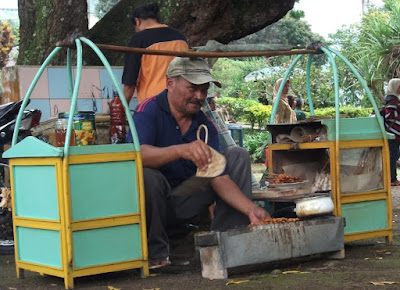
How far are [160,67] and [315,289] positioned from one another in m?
2.56

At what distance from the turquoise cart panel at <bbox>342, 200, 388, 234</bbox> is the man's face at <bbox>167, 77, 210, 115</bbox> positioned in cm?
121

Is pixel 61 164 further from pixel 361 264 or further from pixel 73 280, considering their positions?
pixel 361 264

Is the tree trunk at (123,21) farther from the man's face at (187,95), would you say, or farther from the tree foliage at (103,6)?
the tree foliage at (103,6)

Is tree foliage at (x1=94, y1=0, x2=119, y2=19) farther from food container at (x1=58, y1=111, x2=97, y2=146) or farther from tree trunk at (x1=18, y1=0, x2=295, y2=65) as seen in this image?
food container at (x1=58, y1=111, x2=97, y2=146)

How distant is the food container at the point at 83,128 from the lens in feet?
12.4

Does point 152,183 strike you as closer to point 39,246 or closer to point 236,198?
Result: point 236,198

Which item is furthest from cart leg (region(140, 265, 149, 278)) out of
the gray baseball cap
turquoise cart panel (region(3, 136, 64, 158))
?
the gray baseball cap

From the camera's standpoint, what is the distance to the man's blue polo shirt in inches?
160

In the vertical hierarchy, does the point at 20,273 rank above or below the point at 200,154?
below

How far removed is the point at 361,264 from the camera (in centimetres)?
392

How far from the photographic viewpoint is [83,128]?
3.79 metres

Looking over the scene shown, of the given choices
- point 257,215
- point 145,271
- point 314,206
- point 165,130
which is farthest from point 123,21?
point 145,271

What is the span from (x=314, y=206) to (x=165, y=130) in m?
1.01

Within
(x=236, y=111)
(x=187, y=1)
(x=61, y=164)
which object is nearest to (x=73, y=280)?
(x=61, y=164)
